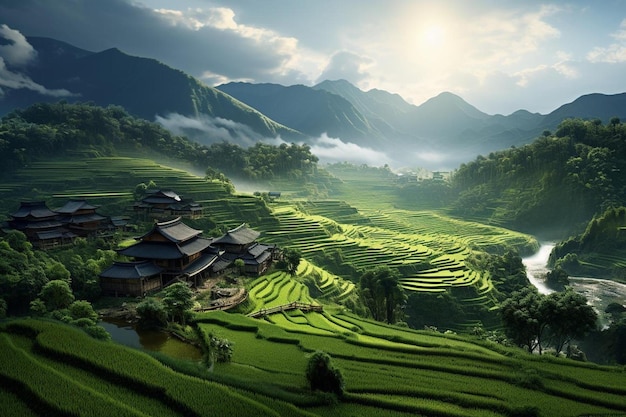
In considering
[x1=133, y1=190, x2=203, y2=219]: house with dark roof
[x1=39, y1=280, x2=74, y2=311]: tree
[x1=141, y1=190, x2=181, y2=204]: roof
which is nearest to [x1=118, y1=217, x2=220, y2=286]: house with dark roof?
[x1=39, y1=280, x2=74, y2=311]: tree

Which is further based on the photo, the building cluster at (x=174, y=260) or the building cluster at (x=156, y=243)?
the building cluster at (x=156, y=243)

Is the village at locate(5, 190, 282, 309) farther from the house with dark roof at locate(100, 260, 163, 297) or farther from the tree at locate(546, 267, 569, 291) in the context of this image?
the tree at locate(546, 267, 569, 291)

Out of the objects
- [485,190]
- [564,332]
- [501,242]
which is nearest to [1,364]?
[564,332]

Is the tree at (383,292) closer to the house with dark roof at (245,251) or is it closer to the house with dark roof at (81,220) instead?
the house with dark roof at (245,251)

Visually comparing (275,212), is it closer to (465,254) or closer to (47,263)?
(465,254)

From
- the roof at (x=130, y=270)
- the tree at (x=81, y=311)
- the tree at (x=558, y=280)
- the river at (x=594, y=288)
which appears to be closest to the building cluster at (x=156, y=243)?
the roof at (x=130, y=270)

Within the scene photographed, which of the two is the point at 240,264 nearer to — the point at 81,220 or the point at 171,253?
the point at 171,253

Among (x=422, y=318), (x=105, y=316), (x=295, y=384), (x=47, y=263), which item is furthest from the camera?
(x=422, y=318)
